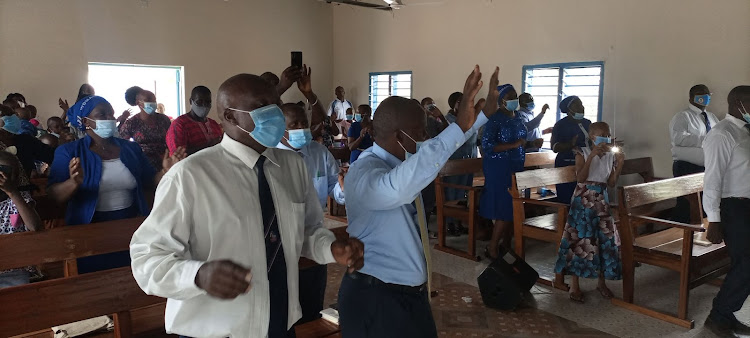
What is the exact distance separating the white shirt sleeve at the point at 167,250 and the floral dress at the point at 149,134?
353 centimetres

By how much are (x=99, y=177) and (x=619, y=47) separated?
22.4 ft

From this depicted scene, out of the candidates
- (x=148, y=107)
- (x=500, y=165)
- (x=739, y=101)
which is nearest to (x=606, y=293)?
(x=500, y=165)

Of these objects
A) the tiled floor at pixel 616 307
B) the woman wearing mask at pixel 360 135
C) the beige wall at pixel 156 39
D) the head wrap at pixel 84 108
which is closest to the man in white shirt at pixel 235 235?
the head wrap at pixel 84 108

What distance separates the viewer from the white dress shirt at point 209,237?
1.26 m

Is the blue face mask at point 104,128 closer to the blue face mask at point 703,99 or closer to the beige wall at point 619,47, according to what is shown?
the blue face mask at point 703,99

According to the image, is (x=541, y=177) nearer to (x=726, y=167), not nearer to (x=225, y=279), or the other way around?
(x=726, y=167)

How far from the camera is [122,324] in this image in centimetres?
232

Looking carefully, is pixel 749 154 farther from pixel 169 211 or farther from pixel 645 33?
pixel 645 33

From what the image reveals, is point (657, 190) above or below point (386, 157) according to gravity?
below

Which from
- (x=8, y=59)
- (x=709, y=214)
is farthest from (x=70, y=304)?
A: (x=8, y=59)

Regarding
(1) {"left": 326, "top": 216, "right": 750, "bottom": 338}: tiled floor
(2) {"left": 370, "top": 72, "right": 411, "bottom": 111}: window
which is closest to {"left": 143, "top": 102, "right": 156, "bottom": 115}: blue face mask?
(1) {"left": 326, "top": 216, "right": 750, "bottom": 338}: tiled floor

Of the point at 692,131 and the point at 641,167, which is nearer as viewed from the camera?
the point at 692,131

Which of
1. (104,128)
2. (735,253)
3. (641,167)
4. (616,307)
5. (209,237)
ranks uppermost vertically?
(104,128)

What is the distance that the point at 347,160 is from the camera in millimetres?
7910
